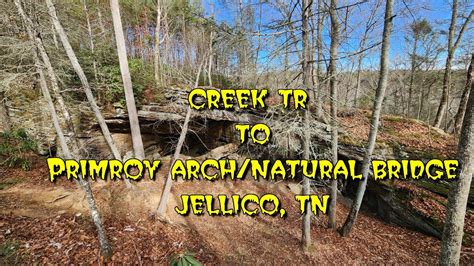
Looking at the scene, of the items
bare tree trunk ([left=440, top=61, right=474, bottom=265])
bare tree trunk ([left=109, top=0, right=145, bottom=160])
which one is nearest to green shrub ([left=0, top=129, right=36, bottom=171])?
bare tree trunk ([left=109, top=0, right=145, bottom=160])

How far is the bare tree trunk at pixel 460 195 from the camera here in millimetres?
3344

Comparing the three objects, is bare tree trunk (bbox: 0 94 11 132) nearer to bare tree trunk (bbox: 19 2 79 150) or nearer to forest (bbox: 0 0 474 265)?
forest (bbox: 0 0 474 265)

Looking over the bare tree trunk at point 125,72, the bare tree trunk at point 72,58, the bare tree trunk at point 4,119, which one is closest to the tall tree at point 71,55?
the bare tree trunk at point 72,58

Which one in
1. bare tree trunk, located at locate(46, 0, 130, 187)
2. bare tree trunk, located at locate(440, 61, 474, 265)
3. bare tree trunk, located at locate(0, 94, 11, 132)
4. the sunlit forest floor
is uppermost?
bare tree trunk, located at locate(46, 0, 130, 187)

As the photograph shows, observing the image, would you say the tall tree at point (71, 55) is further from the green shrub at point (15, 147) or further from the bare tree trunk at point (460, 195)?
the bare tree trunk at point (460, 195)

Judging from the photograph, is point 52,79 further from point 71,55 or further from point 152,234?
point 152,234

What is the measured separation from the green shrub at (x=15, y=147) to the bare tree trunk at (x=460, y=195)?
11.8 meters

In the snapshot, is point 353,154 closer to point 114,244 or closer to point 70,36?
point 114,244

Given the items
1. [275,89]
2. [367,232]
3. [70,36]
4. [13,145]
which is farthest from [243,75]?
[13,145]

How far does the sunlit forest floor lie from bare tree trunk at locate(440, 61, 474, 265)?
2.26 m

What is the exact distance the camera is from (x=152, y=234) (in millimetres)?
5977

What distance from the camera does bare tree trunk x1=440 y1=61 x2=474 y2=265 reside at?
132 inches

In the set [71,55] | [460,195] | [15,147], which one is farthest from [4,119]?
[460,195]

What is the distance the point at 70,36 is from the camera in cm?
Result: 746
